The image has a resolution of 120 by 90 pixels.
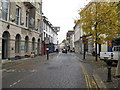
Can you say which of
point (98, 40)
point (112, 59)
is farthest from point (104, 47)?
point (112, 59)

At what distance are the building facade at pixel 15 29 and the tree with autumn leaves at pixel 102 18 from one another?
906 centimetres

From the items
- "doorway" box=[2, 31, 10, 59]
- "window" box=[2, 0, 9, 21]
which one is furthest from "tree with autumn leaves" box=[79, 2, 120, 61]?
"doorway" box=[2, 31, 10, 59]

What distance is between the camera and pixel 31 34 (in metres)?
24.3

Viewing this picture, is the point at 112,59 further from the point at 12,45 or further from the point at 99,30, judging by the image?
the point at 12,45

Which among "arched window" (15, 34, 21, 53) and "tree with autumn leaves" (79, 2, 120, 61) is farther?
"arched window" (15, 34, 21, 53)

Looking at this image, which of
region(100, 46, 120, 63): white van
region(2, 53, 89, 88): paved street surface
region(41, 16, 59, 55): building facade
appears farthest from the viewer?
region(41, 16, 59, 55): building facade

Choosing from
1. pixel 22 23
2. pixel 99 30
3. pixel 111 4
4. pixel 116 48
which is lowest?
pixel 116 48

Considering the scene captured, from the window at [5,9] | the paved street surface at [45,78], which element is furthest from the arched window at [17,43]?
the paved street surface at [45,78]

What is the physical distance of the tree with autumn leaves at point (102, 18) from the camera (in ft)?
49.2

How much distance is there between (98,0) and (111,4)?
181 centimetres

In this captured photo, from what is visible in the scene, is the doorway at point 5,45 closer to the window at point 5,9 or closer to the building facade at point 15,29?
the building facade at point 15,29

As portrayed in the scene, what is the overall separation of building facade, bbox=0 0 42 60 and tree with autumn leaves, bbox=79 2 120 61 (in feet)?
29.7

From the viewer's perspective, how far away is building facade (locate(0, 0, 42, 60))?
1620 centimetres

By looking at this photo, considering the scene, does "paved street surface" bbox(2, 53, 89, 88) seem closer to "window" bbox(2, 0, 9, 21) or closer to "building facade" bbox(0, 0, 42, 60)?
"building facade" bbox(0, 0, 42, 60)
